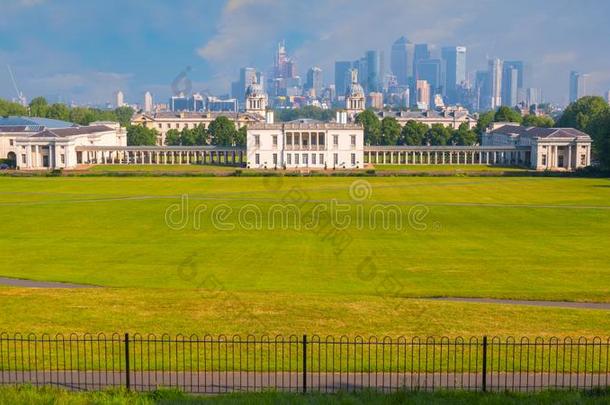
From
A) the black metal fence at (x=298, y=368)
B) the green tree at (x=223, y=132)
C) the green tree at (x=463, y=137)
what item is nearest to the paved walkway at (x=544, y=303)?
the black metal fence at (x=298, y=368)

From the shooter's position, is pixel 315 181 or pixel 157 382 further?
pixel 315 181

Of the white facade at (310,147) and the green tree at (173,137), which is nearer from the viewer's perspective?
the white facade at (310,147)

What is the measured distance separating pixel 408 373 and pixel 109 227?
38.6 m

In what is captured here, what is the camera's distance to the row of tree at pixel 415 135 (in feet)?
513

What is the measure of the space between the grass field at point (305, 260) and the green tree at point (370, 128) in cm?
8267

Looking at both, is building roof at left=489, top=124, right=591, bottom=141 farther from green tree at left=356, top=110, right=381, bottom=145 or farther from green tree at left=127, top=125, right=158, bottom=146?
green tree at left=127, top=125, right=158, bottom=146

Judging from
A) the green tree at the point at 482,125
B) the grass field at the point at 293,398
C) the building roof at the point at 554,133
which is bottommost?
the grass field at the point at 293,398

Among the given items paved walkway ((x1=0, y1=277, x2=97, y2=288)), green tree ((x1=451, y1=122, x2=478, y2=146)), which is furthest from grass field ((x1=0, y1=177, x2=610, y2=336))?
green tree ((x1=451, y1=122, x2=478, y2=146))

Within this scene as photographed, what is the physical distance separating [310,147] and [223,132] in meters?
26.9

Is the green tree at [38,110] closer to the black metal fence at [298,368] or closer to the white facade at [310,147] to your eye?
the white facade at [310,147]

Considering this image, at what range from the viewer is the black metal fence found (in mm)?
19016

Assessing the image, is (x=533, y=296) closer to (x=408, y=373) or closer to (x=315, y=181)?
(x=408, y=373)

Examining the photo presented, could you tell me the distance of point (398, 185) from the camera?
90375 mm

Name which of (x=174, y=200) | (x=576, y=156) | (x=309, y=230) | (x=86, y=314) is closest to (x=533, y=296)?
(x=86, y=314)
